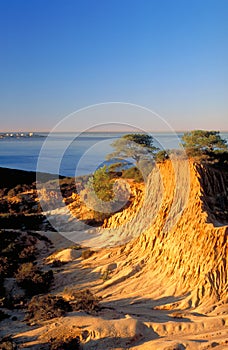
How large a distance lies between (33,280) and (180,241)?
7.01m

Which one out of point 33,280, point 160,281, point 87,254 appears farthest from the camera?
point 87,254

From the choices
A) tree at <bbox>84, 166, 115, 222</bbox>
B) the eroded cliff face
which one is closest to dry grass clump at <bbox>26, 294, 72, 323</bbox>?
the eroded cliff face

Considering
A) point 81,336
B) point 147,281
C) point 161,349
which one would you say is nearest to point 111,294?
point 147,281

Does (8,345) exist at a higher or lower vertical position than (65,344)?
higher

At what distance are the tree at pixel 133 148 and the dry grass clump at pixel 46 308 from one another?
28125 millimetres

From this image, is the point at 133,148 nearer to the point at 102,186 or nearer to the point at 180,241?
the point at 102,186

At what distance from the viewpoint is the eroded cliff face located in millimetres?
13672

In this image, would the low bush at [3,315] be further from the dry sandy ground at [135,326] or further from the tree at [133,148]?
the tree at [133,148]

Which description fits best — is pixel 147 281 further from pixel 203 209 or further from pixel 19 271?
pixel 19 271

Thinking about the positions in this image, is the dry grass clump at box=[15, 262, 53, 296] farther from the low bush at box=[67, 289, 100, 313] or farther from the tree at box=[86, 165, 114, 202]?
the tree at box=[86, 165, 114, 202]

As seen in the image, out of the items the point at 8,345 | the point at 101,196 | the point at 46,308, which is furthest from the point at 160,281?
the point at 101,196

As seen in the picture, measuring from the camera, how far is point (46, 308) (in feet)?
43.0

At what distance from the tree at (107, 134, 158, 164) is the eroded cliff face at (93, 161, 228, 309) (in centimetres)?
2297

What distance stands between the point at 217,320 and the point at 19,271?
10.1m
